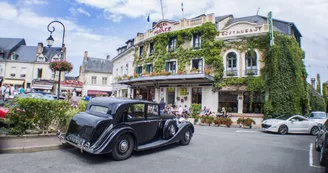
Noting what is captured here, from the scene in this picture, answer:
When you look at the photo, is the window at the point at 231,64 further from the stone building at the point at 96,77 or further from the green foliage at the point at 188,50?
the stone building at the point at 96,77

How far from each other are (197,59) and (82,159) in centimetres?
1672

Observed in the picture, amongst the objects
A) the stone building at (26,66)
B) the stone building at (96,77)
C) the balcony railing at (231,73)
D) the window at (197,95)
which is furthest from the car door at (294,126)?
the stone building at (26,66)

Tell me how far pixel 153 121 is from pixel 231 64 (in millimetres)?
14525

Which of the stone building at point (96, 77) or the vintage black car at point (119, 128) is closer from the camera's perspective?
the vintage black car at point (119, 128)

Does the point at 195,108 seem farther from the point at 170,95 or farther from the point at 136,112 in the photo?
the point at 136,112

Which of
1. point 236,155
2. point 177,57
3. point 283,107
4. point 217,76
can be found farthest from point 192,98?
point 236,155

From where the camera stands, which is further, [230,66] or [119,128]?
[230,66]

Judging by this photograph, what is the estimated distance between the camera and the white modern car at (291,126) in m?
11.9

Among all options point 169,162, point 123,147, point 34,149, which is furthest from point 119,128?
point 34,149

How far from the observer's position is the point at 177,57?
70.1ft

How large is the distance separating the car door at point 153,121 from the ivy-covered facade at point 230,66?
12.0m

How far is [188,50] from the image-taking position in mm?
20656

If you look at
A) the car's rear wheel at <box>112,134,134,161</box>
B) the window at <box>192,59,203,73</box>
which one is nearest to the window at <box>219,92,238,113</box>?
the window at <box>192,59,203,73</box>

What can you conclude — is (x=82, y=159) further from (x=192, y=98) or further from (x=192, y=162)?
(x=192, y=98)
